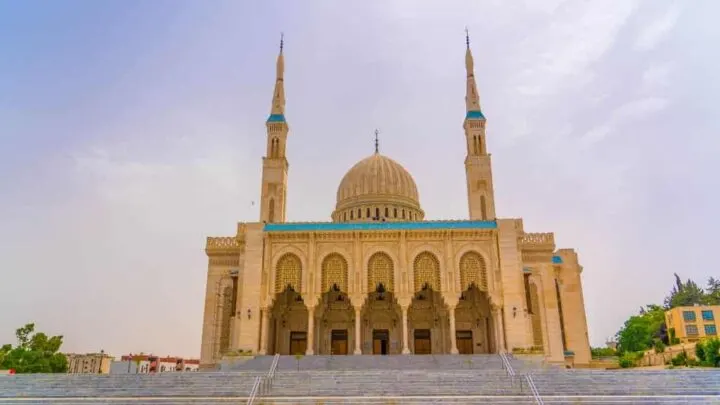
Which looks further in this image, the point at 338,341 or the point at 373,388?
the point at 338,341

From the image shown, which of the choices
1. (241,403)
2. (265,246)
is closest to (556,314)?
(265,246)

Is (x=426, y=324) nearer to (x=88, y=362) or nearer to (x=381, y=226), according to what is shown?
(x=381, y=226)

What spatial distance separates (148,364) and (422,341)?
1905cm

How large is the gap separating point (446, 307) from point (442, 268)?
1.98 metres

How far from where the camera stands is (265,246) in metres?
28.1

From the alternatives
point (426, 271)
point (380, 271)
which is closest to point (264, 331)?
point (380, 271)

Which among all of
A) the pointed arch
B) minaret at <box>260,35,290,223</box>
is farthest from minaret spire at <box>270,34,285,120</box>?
the pointed arch

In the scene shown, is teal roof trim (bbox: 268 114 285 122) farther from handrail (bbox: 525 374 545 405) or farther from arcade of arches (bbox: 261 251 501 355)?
handrail (bbox: 525 374 545 405)

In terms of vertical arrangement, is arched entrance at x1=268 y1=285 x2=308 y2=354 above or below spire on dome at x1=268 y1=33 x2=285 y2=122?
below

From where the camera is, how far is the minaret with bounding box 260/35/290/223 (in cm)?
3173

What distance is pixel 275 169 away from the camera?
106 feet

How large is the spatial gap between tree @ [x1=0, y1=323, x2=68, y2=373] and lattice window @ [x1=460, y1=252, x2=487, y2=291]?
25.3 meters

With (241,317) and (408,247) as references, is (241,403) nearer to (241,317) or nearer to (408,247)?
(241,317)

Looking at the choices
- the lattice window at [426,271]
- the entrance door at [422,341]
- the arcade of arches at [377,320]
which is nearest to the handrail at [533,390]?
Result: the lattice window at [426,271]
